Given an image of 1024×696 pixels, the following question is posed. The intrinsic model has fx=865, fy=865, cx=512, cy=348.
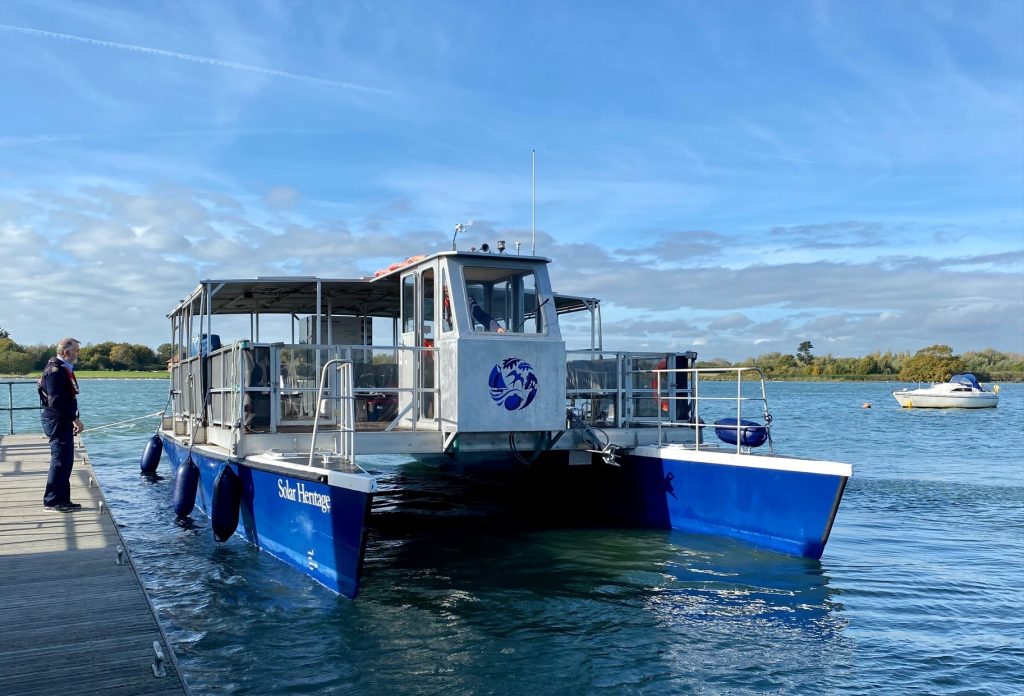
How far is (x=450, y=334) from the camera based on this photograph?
1049 cm

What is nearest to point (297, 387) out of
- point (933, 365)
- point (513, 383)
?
point (513, 383)

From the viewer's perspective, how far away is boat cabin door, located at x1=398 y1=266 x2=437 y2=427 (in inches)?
431

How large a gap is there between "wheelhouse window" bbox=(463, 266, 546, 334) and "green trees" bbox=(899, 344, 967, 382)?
107 meters

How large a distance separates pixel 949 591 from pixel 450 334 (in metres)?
6.33

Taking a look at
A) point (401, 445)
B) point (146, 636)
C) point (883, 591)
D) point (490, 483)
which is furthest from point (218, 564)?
point (883, 591)

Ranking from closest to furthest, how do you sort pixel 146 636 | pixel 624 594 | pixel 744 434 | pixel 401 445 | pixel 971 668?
pixel 146 636
pixel 971 668
pixel 624 594
pixel 401 445
pixel 744 434

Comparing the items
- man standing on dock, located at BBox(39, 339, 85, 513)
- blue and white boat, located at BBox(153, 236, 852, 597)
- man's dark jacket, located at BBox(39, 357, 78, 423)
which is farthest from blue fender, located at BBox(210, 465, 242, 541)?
man's dark jacket, located at BBox(39, 357, 78, 423)

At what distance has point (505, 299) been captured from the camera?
1124 centimetres

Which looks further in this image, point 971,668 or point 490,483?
point 490,483

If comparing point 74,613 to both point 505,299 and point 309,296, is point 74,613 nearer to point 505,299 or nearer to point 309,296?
point 505,299

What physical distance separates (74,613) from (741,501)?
7.25m

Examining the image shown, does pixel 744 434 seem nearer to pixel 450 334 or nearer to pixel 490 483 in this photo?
pixel 450 334

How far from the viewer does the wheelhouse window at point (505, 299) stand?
1095cm

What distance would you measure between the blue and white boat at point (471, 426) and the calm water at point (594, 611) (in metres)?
0.49
